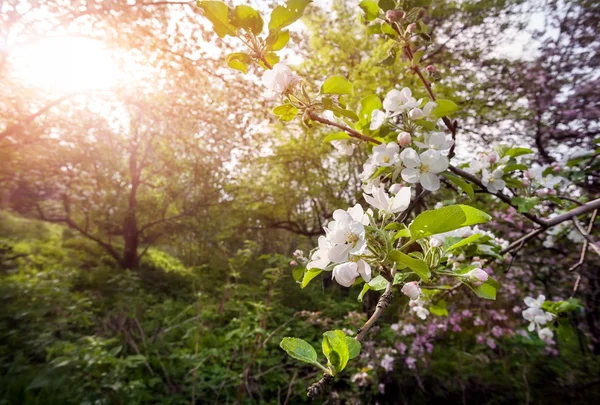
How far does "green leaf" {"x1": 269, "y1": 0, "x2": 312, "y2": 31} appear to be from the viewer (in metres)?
0.68

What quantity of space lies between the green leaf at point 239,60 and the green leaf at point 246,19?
80 millimetres

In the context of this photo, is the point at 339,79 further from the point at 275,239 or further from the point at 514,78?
the point at 275,239

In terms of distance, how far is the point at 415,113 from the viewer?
843 mm

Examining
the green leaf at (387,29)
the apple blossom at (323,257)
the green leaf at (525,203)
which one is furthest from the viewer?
the green leaf at (525,203)

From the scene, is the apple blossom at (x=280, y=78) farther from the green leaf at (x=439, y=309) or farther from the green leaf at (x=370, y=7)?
the green leaf at (x=439, y=309)

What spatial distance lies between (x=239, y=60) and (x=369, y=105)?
0.38 metres

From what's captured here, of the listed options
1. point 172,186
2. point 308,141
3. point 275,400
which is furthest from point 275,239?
point 275,400

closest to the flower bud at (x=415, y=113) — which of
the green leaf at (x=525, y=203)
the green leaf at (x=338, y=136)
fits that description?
the green leaf at (x=338, y=136)

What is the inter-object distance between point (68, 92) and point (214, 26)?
17.6ft

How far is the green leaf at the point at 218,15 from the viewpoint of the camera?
680 millimetres

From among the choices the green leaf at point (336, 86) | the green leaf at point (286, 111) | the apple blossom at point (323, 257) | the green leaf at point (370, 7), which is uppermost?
the green leaf at point (370, 7)

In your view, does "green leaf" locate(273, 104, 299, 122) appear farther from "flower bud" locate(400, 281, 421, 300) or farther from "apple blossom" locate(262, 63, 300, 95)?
"flower bud" locate(400, 281, 421, 300)

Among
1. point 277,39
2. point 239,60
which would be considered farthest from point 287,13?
point 239,60

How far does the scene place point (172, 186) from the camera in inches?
296
